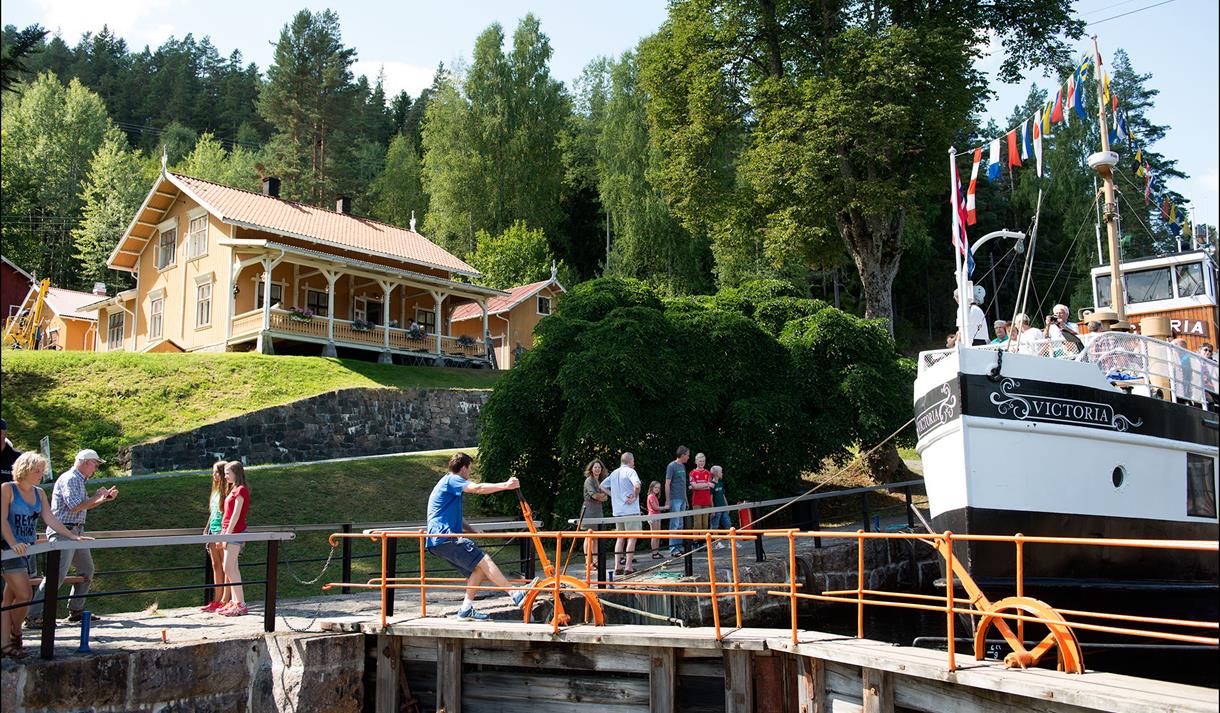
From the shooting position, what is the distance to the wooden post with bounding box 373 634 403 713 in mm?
9289

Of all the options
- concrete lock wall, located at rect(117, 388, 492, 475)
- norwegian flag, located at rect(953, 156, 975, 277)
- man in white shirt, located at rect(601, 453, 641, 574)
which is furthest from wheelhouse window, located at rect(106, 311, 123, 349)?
norwegian flag, located at rect(953, 156, 975, 277)

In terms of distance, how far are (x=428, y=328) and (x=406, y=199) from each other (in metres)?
27.5

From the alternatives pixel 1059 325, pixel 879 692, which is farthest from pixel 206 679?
pixel 1059 325

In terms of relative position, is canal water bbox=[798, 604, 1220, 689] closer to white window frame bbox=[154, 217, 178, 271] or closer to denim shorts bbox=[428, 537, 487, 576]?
denim shorts bbox=[428, 537, 487, 576]

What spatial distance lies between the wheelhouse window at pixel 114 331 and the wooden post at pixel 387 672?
121 feet

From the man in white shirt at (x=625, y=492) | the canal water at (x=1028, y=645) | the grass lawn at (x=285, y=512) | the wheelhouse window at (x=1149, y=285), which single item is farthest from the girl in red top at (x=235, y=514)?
the wheelhouse window at (x=1149, y=285)

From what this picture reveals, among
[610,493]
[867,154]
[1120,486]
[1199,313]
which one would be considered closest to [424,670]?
[610,493]

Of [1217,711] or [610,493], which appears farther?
[610,493]

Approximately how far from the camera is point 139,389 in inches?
1016

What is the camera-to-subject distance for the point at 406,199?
65.1 m

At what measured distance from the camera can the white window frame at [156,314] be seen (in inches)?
1486

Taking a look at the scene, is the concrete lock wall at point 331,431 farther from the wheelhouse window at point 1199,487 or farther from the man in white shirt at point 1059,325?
the wheelhouse window at point 1199,487

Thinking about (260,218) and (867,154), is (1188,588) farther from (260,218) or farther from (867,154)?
(260,218)

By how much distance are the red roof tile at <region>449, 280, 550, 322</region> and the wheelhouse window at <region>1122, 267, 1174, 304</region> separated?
27.0m
